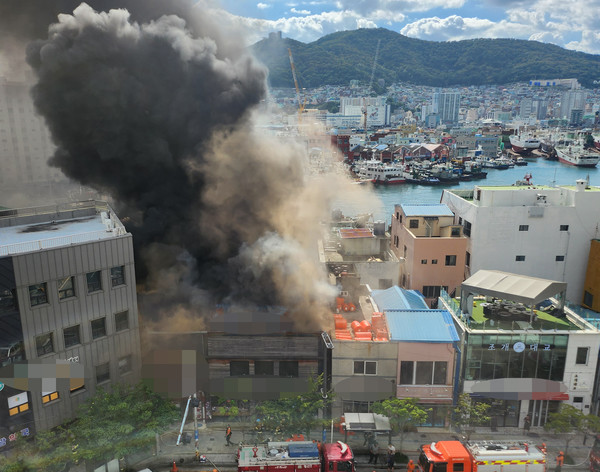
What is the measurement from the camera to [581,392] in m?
19.4

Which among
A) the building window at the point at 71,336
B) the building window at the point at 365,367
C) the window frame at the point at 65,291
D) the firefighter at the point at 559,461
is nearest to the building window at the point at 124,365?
the building window at the point at 71,336

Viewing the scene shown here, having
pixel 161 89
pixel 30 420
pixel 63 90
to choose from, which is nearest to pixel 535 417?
pixel 30 420

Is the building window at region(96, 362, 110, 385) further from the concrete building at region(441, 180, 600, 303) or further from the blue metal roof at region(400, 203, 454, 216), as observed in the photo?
the concrete building at region(441, 180, 600, 303)

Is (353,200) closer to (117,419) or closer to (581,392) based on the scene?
(581,392)

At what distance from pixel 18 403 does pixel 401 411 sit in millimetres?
12986

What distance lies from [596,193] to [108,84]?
2801cm

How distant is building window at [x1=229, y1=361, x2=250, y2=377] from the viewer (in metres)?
19.5

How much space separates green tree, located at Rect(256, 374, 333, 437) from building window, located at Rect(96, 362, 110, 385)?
5891mm

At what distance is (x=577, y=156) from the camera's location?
12875 centimetres

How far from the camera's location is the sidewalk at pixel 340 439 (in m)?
17.2

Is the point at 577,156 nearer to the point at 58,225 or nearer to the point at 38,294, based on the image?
the point at 58,225

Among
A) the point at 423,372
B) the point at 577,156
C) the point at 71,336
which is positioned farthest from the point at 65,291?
the point at 577,156

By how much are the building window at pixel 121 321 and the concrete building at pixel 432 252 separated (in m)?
17.0

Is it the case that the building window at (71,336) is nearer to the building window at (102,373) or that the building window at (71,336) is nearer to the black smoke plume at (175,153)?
the building window at (102,373)
